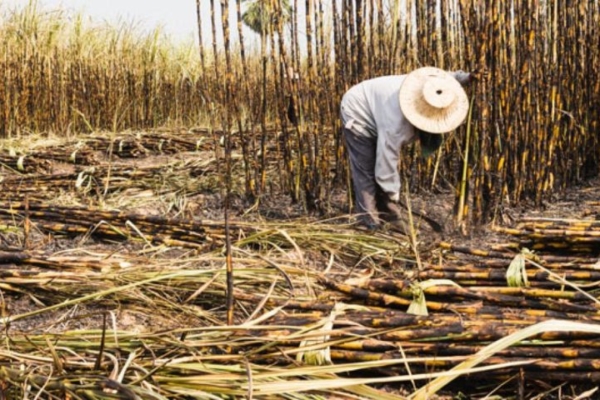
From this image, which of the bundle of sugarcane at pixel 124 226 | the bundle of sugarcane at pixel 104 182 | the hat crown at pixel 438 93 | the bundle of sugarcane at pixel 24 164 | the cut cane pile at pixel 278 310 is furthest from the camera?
the bundle of sugarcane at pixel 24 164

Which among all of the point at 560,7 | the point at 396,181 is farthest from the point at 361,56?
the point at 560,7

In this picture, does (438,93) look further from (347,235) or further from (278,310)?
(278,310)

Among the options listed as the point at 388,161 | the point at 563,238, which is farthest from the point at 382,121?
the point at 563,238

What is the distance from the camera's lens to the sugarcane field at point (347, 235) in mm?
1575

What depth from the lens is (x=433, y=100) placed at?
319 centimetres

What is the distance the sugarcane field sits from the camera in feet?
5.17

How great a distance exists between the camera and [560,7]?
14.6 feet

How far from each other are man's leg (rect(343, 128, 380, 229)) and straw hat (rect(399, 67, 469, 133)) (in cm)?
46

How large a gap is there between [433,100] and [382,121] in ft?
1.19

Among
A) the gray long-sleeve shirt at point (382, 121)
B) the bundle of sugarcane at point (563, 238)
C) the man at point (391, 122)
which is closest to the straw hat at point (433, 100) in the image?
the man at point (391, 122)

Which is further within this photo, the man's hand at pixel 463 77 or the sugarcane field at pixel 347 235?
the man's hand at pixel 463 77

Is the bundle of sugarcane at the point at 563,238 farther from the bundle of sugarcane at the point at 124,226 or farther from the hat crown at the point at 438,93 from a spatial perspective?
the bundle of sugarcane at the point at 124,226

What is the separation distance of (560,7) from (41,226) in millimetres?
3045

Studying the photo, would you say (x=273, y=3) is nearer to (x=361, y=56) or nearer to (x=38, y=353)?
(x=361, y=56)
